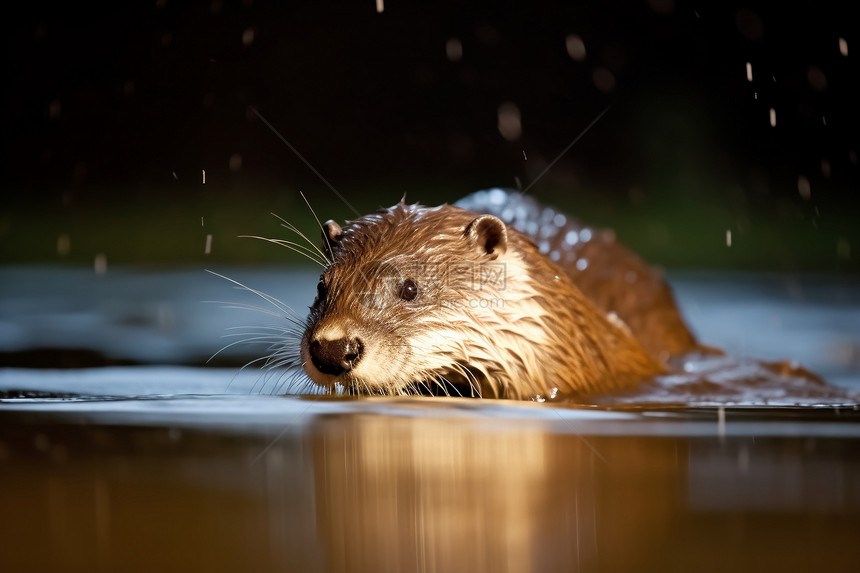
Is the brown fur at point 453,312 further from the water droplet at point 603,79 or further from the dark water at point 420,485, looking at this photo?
the water droplet at point 603,79

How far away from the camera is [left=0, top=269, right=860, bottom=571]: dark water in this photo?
118cm

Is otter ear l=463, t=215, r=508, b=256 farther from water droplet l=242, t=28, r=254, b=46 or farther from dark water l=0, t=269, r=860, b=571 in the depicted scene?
water droplet l=242, t=28, r=254, b=46

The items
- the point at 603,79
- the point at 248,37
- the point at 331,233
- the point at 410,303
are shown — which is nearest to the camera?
the point at 410,303

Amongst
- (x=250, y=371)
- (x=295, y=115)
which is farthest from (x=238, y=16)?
(x=250, y=371)

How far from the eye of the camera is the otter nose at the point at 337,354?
2.55m

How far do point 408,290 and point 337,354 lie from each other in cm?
33

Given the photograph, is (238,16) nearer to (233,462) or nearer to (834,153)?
(834,153)

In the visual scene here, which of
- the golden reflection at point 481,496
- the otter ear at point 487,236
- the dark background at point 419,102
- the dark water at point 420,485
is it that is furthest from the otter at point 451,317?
the dark background at point 419,102

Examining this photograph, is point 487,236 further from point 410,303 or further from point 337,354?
point 337,354

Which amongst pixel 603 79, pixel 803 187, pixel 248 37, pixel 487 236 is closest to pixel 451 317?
pixel 487 236

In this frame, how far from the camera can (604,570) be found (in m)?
1.12

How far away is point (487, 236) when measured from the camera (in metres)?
2.89

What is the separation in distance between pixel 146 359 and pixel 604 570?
365 centimetres

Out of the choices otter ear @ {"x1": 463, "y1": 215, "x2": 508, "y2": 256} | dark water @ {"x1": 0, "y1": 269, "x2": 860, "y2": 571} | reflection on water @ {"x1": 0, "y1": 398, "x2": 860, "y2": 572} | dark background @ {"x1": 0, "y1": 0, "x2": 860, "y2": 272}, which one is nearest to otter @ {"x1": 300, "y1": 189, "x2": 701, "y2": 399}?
otter ear @ {"x1": 463, "y1": 215, "x2": 508, "y2": 256}
